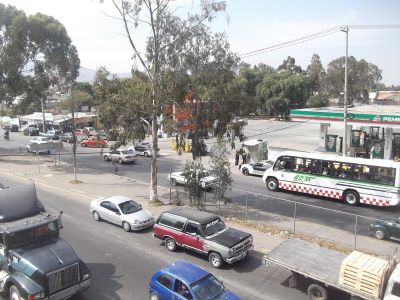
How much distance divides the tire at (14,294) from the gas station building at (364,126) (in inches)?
1322

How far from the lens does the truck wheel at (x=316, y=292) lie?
12191mm

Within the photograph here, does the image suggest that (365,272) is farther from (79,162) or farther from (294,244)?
(79,162)

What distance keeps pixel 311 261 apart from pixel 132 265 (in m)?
6.73

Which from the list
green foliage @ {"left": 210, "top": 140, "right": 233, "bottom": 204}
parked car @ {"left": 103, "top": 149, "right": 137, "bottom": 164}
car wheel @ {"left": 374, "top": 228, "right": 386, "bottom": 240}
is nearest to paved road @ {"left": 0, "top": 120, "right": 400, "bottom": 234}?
parked car @ {"left": 103, "top": 149, "right": 137, "bottom": 164}

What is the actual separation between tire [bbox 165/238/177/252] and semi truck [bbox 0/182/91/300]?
4668 mm

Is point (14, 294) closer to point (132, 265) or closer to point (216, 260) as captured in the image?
point (132, 265)

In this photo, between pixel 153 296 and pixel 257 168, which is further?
pixel 257 168

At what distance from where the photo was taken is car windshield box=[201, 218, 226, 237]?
15609mm

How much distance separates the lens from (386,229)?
18.3 meters

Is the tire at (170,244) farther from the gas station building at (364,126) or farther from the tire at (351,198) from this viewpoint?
the gas station building at (364,126)

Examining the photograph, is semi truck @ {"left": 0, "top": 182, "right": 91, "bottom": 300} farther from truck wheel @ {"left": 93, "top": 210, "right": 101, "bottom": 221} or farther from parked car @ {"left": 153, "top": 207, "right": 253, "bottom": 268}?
truck wheel @ {"left": 93, "top": 210, "right": 101, "bottom": 221}

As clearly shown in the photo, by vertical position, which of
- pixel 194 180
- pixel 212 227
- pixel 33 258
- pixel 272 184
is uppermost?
pixel 194 180

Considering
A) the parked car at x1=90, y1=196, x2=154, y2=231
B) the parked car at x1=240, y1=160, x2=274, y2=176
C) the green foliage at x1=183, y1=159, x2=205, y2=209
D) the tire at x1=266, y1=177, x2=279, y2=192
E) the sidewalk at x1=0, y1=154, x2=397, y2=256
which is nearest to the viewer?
the sidewalk at x1=0, y1=154, x2=397, y2=256

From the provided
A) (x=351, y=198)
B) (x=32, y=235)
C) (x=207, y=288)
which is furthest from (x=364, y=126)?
(x=32, y=235)
